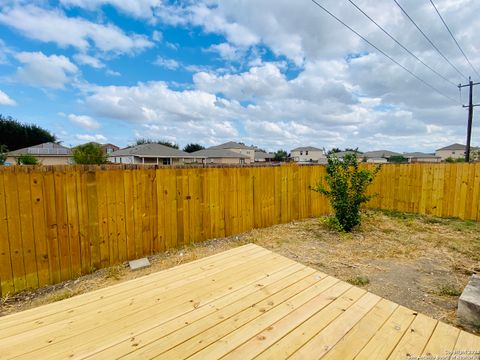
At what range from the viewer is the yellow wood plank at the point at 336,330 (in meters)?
1.24

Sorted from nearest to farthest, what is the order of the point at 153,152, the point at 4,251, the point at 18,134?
the point at 4,251 < the point at 153,152 < the point at 18,134

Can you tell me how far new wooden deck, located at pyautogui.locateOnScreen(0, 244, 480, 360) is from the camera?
4.09 feet

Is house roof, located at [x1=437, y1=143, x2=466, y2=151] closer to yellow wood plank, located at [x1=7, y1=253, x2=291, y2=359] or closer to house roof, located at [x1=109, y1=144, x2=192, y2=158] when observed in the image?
house roof, located at [x1=109, y1=144, x2=192, y2=158]

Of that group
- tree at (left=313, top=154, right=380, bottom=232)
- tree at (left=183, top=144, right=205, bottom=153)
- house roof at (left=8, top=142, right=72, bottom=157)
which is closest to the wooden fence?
tree at (left=313, top=154, right=380, bottom=232)

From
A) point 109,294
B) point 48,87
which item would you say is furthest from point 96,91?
point 109,294

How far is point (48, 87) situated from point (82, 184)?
12345mm

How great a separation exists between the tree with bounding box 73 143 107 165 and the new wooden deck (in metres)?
18.9

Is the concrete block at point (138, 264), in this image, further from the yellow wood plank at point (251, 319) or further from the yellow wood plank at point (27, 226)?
the yellow wood plank at point (251, 319)

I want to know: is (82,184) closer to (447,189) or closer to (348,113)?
(447,189)

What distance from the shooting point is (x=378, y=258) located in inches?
142

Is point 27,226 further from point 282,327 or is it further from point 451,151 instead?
point 451,151

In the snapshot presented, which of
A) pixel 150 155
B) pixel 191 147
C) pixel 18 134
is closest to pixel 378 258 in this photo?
pixel 150 155

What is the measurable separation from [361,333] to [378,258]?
104 inches

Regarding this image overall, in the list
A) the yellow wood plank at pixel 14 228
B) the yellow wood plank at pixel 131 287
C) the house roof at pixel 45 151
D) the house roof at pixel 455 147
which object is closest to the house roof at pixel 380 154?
the house roof at pixel 455 147
